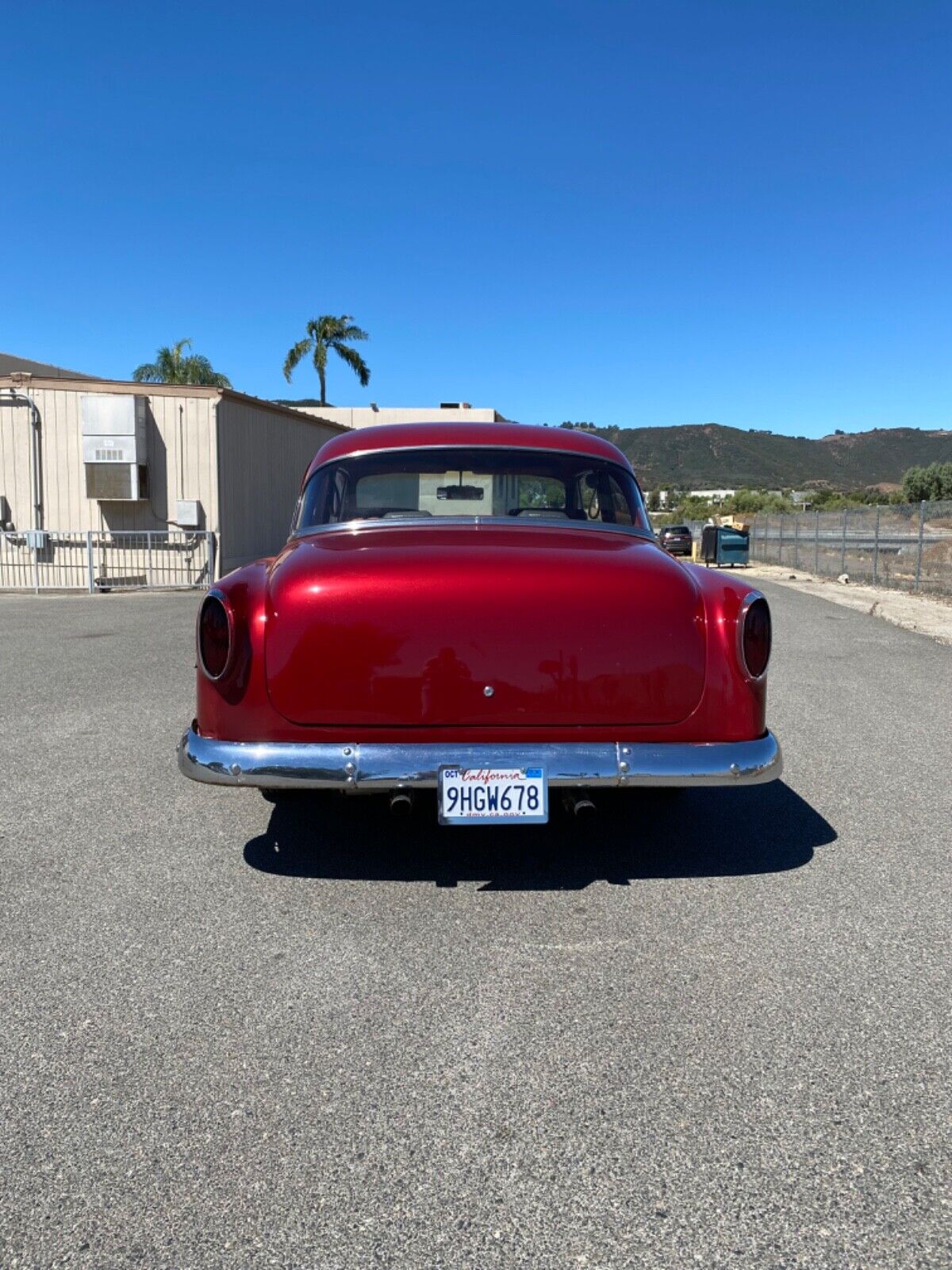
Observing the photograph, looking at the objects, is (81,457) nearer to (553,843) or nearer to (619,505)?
(619,505)

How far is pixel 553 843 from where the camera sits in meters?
3.98

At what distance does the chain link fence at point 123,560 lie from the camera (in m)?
16.4

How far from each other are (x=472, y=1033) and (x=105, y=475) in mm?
15367

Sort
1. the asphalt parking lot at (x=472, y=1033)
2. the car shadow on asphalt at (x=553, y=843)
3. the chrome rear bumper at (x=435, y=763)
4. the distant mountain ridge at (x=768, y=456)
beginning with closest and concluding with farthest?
1. the asphalt parking lot at (x=472, y=1033)
2. the chrome rear bumper at (x=435, y=763)
3. the car shadow on asphalt at (x=553, y=843)
4. the distant mountain ridge at (x=768, y=456)

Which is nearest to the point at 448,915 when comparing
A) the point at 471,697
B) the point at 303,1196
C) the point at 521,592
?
the point at 471,697

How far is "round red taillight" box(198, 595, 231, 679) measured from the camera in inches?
127

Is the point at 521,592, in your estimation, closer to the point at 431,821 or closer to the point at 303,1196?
the point at 431,821

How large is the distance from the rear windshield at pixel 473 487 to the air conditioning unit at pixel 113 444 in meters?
12.6

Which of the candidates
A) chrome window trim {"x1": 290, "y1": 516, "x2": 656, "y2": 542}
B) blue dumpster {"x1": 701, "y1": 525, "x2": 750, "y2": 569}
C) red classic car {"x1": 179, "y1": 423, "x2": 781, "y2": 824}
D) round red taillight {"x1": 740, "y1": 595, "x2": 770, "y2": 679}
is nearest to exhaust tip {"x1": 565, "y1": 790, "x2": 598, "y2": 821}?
red classic car {"x1": 179, "y1": 423, "x2": 781, "y2": 824}

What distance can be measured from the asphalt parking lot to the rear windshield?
141 centimetres

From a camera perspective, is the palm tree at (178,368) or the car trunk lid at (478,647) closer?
the car trunk lid at (478,647)

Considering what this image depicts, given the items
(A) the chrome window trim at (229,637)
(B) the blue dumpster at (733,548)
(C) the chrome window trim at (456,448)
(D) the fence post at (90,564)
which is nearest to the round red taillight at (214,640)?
(A) the chrome window trim at (229,637)

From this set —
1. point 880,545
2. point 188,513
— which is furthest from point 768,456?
point 188,513

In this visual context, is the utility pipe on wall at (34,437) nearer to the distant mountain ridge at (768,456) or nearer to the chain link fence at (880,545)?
the chain link fence at (880,545)
